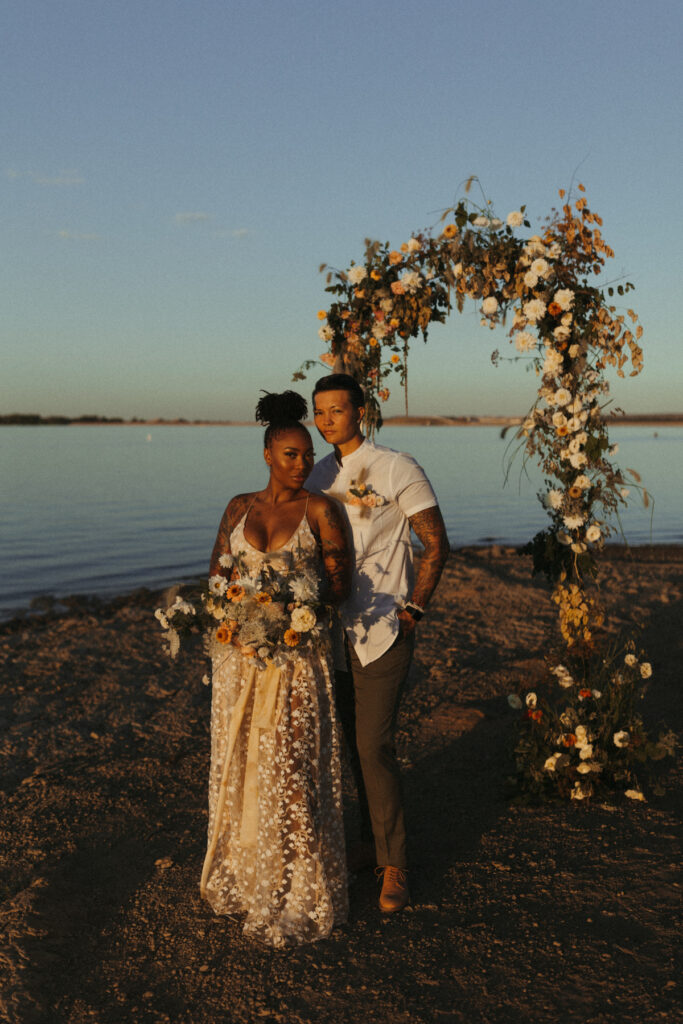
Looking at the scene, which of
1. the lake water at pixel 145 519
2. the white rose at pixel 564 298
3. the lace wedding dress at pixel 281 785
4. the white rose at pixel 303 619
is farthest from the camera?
the lake water at pixel 145 519

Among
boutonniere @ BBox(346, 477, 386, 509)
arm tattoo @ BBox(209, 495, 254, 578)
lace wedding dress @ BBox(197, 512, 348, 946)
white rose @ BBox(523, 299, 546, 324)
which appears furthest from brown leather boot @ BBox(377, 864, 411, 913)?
white rose @ BBox(523, 299, 546, 324)

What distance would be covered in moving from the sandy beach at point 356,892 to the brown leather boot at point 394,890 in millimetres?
55

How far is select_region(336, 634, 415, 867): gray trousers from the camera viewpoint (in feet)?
13.2

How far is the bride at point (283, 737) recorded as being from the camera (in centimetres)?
373

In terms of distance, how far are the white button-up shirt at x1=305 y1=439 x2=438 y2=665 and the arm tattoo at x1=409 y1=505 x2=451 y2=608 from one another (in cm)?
4

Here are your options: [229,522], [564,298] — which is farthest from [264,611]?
[564,298]

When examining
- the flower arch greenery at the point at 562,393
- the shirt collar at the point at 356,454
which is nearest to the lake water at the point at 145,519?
the flower arch greenery at the point at 562,393

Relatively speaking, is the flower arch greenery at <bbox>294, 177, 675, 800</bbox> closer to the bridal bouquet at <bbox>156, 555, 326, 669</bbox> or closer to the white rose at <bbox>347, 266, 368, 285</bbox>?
the white rose at <bbox>347, 266, 368, 285</bbox>

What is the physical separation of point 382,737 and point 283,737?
575mm

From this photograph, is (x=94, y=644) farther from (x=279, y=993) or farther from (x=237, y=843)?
(x=279, y=993)

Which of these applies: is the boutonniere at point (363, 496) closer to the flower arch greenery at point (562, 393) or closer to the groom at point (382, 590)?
the groom at point (382, 590)

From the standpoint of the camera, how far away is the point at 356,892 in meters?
4.18

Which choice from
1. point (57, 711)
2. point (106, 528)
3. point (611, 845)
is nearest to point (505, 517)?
point (106, 528)

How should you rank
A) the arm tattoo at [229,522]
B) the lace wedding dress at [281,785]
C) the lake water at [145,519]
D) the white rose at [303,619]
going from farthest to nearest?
the lake water at [145,519]
the arm tattoo at [229,522]
the lace wedding dress at [281,785]
the white rose at [303,619]
